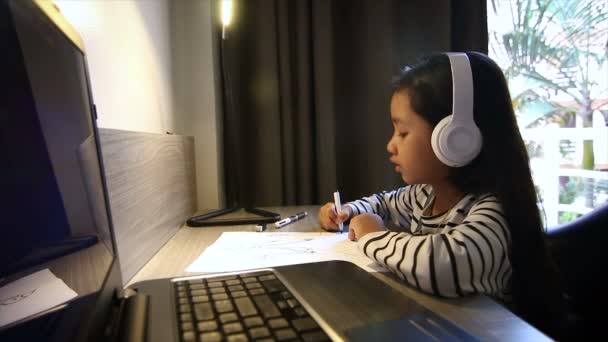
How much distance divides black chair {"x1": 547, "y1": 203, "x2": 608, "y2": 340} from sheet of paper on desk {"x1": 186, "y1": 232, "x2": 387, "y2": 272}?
426 mm

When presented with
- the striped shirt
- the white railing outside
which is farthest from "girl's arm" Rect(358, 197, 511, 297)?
the white railing outside

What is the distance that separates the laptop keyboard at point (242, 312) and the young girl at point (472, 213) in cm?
20

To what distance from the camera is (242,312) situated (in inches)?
13.3

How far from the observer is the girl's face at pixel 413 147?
0.67 meters

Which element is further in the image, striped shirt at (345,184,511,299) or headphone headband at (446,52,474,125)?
headphone headband at (446,52,474,125)

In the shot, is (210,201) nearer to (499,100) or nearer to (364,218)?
(364,218)

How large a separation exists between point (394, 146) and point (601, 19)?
52.2 inches

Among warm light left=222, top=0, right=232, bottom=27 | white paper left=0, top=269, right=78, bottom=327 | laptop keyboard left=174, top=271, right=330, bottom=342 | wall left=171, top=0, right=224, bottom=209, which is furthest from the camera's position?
wall left=171, top=0, right=224, bottom=209

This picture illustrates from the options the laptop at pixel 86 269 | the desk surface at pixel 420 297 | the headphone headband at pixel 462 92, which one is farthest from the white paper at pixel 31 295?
the headphone headband at pixel 462 92

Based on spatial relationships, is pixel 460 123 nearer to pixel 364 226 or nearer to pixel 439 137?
pixel 439 137

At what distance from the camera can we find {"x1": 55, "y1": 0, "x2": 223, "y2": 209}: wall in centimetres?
66

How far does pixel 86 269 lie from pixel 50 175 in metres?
0.10

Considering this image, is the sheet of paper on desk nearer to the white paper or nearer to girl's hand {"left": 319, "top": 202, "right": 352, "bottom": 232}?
girl's hand {"left": 319, "top": 202, "right": 352, "bottom": 232}

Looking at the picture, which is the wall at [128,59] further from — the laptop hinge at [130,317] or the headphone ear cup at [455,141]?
Answer: the headphone ear cup at [455,141]
